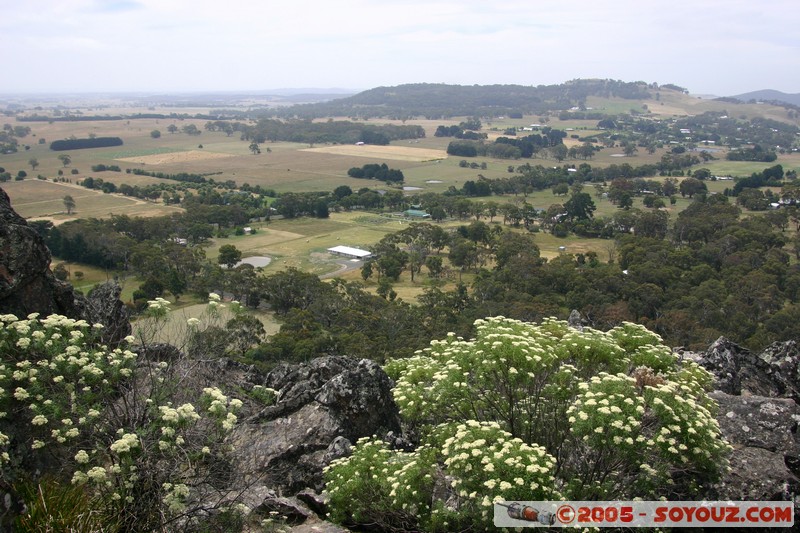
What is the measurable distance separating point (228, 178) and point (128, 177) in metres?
20.4

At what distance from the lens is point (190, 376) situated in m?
11.7

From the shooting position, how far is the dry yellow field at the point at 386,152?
165 meters

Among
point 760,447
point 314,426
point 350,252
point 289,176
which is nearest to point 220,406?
point 314,426

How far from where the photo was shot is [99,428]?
8781mm

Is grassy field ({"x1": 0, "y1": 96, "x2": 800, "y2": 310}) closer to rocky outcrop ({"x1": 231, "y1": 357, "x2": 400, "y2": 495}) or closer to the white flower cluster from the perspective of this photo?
rocky outcrop ({"x1": 231, "y1": 357, "x2": 400, "y2": 495})

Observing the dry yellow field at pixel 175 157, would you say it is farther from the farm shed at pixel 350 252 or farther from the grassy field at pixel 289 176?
the farm shed at pixel 350 252

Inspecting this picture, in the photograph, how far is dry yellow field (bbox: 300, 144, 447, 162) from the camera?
542ft

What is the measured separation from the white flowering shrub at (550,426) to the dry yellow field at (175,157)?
147473mm

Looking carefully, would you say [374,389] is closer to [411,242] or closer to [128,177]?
[411,242]

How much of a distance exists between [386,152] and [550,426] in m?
169

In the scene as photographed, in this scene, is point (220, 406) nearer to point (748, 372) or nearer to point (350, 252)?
point (748, 372)

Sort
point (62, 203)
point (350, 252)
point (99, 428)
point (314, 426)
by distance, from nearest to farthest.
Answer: point (99, 428)
point (314, 426)
point (350, 252)
point (62, 203)

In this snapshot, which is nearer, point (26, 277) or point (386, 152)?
point (26, 277)

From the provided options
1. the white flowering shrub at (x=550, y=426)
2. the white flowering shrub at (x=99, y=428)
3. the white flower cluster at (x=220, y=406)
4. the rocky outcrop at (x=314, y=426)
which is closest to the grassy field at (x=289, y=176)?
the rocky outcrop at (x=314, y=426)
